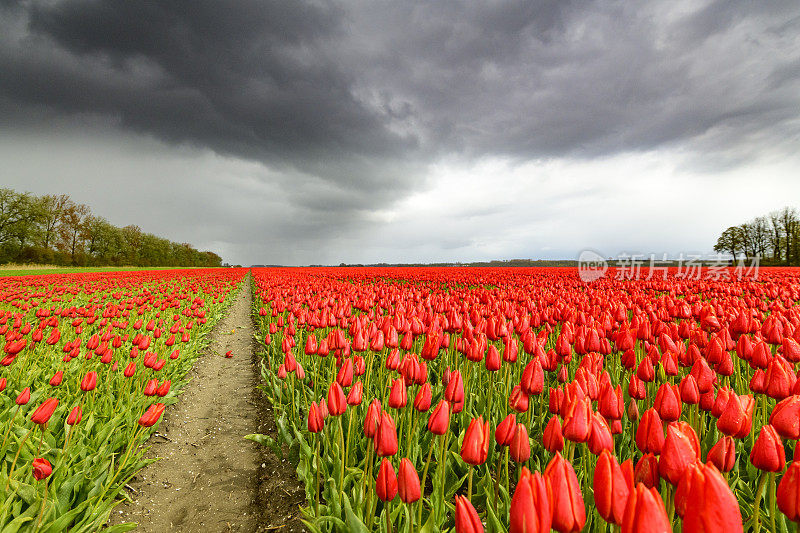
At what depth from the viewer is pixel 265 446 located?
3828 mm

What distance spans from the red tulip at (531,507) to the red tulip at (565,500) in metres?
0.07

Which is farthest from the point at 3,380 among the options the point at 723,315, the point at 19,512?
the point at 723,315

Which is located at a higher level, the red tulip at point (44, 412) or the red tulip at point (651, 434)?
the red tulip at point (651, 434)

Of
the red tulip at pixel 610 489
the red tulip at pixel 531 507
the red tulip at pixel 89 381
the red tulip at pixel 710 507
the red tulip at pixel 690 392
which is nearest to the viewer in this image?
the red tulip at pixel 710 507

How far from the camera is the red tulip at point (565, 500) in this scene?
113 centimetres

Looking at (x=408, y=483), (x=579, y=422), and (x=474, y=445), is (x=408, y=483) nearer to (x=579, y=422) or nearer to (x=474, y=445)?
(x=474, y=445)

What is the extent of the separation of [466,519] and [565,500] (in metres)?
0.33

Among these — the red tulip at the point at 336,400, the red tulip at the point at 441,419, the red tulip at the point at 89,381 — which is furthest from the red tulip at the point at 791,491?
the red tulip at the point at 89,381

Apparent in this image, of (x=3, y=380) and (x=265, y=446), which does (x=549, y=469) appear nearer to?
(x=265, y=446)

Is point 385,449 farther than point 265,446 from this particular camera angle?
No

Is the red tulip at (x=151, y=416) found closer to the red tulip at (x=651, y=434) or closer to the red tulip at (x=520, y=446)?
the red tulip at (x=520, y=446)

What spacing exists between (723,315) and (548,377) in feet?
8.28

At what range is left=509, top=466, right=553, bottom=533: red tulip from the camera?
104 centimetres

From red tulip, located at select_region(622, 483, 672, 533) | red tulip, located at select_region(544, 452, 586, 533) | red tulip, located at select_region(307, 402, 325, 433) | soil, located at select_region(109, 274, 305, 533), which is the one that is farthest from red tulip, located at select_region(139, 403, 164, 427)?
red tulip, located at select_region(622, 483, 672, 533)
